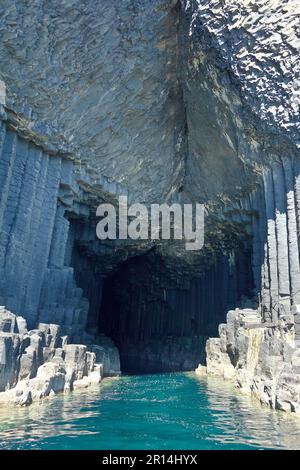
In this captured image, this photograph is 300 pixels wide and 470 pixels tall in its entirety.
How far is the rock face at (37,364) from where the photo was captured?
1224cm

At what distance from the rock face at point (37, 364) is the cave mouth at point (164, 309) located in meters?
14.5

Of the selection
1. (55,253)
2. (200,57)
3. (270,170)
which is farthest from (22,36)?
(270,170)

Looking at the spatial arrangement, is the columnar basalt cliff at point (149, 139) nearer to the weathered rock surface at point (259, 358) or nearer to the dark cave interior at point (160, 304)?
the weathered rock surface at point (259, 358)

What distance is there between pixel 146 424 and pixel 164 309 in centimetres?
2715

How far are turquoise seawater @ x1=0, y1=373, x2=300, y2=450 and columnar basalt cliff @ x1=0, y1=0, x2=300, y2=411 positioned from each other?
4.58ft

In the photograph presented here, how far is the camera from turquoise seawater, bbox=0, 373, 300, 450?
790 cm

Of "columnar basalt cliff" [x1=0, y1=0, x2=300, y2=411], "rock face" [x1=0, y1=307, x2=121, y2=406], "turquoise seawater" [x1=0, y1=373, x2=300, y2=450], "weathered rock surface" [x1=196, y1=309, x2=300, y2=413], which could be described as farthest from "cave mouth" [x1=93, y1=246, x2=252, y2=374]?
"turquoise seawater" [x1=0, y1=373, x2=300, y2=450]

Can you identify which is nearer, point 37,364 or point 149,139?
point 37,364

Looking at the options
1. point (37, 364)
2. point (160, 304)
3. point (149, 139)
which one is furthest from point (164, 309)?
point (37, 364)

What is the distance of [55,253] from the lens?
20.4 meters

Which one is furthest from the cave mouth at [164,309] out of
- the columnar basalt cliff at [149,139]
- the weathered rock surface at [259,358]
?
the weathered rock surface at [259,358]

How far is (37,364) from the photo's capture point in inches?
562

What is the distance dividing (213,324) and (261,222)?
1277 cm

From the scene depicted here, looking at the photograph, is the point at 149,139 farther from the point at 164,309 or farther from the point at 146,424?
the point at 164,309
